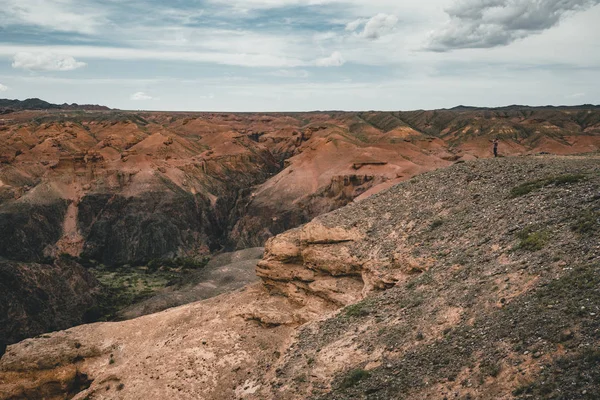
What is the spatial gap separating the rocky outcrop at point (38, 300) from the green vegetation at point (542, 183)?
44962mm

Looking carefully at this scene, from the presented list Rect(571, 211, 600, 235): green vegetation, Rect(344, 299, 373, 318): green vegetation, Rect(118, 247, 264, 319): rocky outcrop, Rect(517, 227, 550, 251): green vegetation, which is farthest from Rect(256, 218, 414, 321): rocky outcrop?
Rect(118, 247, 264, 319): rocky outcrop

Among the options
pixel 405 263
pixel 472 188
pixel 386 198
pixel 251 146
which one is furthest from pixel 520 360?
pixel 251 146

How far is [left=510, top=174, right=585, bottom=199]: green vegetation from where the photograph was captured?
82.0 ft

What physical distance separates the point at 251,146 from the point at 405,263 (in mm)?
111013

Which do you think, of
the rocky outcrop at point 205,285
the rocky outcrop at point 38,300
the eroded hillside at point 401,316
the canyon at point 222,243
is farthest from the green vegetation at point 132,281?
the eroded hillside at point 401,316

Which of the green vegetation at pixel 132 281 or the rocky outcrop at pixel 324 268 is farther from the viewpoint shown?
the green vegetation at pixel 132 281

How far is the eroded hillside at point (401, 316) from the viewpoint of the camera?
50.8 ft

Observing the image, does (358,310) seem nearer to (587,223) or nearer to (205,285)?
(587,223)

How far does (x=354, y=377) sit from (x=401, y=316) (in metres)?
4.09

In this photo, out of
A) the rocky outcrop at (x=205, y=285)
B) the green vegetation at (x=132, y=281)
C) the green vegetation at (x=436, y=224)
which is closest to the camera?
the green vegetation at (x=436, y=224)

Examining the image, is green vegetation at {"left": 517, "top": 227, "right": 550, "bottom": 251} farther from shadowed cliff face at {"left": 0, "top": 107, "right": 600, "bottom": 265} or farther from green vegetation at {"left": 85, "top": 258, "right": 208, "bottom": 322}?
shadowed cliff face at {"left": 0, "top": 107, "right": 600, "bottom": 265}

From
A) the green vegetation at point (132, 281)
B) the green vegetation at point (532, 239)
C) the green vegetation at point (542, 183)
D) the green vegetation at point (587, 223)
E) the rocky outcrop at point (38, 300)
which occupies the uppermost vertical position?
the green vegetation at point (542, 183)

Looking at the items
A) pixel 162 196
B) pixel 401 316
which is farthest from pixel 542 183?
pixel 162 196

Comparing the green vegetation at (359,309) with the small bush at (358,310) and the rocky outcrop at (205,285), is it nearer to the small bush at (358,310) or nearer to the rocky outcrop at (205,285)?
the small bush at (358,310)
